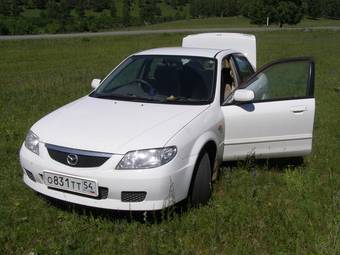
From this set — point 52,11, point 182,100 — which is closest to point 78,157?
point 182,100

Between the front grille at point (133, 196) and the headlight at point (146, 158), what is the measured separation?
0.68 ft

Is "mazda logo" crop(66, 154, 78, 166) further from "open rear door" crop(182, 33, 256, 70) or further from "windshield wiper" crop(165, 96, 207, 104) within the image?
"open rear door" crop(182, 33, 256, 70)

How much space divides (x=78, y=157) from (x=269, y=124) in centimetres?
224

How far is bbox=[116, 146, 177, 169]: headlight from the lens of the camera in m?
3.80

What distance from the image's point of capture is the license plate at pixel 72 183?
12.5 feet

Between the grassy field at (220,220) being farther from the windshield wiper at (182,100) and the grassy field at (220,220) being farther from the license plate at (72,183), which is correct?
the windshield wiper at (182,100)

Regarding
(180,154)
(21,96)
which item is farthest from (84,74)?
(180,154)

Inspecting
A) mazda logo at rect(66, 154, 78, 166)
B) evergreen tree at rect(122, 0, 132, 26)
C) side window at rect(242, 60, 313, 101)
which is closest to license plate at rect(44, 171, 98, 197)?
mazda logo at rect(66, 154, 78, 166)

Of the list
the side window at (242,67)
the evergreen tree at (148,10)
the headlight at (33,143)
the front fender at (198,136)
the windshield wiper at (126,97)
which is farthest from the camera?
the evergreen tree at (148,10)

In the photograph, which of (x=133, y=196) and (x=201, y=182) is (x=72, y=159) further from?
(x=201, y=182)

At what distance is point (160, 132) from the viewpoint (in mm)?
4059

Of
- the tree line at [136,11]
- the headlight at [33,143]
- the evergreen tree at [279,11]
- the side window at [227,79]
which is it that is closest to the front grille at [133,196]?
the headlight at [33,143]

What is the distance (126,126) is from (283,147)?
200 centimetres

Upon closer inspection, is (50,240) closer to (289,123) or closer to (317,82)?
(289,123)
